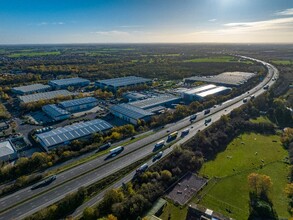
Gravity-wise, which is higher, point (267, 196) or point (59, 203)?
point (59, 203)

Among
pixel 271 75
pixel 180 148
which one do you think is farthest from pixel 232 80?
pixel 180 148

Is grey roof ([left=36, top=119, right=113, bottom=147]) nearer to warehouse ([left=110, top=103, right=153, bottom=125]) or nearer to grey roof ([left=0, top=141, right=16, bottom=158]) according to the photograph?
grey roof ([left=0, top=141, right=16, bottom=158])

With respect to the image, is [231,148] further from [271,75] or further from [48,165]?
[271,75]

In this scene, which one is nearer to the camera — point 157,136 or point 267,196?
point 267,196

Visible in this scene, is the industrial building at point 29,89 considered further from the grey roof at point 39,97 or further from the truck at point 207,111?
the truck at point 207,111

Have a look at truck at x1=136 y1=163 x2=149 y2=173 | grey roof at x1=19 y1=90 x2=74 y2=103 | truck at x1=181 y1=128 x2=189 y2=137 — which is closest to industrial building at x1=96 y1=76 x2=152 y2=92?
grey roof at x1=19 y1=90 x2=74 y2=103

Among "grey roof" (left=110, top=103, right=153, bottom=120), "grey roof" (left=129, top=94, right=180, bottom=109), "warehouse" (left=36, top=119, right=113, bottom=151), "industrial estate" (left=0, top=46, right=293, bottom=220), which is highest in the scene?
"grey roof" (left=110, top=103, right=153, bottom=120)
